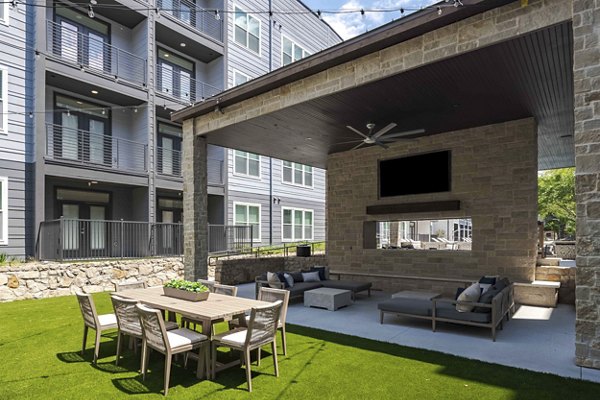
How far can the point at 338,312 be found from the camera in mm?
8367

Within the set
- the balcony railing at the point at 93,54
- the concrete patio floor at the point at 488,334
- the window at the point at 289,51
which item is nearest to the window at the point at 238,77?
the window at the point at 289,51

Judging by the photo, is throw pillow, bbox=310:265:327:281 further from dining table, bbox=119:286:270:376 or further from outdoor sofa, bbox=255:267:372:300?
dining table, bbox=119:286:270:376

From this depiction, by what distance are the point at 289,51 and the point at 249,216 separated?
8.91 metres

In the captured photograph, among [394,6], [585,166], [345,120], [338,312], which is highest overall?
[394,6]

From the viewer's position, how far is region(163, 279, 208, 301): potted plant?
17.7 ft

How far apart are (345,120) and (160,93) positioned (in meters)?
8.00

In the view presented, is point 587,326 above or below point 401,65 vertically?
below

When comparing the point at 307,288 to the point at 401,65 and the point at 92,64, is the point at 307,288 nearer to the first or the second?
the point at 401,65

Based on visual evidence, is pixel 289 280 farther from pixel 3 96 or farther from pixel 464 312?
pixel 3 96

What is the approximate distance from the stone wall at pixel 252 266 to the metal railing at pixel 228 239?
1.24m

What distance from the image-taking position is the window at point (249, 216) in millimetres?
17016

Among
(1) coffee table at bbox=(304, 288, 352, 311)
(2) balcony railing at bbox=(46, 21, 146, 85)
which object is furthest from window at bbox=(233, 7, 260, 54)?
(1) coffee table at bbox=(304, 288, 352, 311)

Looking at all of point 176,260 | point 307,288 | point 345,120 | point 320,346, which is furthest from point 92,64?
point 320,346

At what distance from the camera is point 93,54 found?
13078mm
